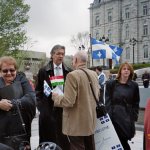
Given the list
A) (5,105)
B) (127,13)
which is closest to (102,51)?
(5,105)

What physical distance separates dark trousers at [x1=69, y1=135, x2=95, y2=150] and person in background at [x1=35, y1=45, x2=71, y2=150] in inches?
16.3

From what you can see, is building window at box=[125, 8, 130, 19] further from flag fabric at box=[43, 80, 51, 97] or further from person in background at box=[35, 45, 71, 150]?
flag fabric at box=[43, 80, 51, 97]

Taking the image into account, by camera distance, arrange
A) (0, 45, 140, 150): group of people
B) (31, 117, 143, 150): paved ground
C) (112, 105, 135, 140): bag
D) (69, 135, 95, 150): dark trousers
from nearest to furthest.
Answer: (0, 45, 140, 150): group of people → (69, 135, 95, 150): dark trousers → (112, 105, 135, 140): bag → (31, 117, 143, 150): paved ground

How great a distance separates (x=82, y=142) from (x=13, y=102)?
1.50 m

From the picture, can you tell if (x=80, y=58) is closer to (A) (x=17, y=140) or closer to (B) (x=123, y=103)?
(B) (x=123, y=103)

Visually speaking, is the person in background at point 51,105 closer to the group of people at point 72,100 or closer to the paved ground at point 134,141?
the group of people at point 72,100

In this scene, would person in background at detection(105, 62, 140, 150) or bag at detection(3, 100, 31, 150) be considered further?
person in background at detection(105, 62, 140, 150)

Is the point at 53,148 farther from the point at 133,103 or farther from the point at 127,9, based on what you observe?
the point at 127,9

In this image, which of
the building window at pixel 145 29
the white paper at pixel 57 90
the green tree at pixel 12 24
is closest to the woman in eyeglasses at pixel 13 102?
the white paper at pixel 57 90

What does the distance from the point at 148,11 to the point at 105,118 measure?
71254 mm

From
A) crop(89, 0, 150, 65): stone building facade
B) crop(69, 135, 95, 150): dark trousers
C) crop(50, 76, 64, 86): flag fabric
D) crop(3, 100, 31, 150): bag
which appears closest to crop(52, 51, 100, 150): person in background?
crop(69, 135, 95, 150): dark trousers

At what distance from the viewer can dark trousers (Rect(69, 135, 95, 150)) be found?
4828 mm

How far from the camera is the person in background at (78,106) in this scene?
4656mm

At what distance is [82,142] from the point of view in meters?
4.88
